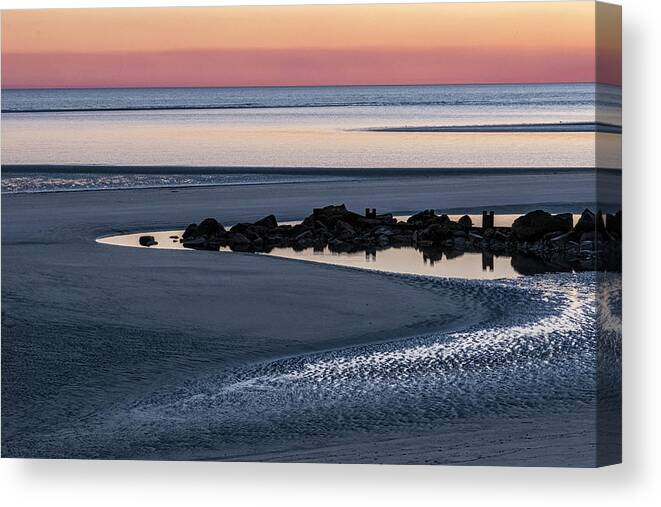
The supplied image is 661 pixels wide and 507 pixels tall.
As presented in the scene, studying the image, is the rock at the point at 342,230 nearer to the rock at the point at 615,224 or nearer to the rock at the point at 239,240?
the rock at the point at 239,240

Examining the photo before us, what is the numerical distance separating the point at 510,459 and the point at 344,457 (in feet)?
2.59

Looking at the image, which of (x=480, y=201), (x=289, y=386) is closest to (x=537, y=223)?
(x=480, y=201)

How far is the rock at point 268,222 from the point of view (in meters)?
7.27

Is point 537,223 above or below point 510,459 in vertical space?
above

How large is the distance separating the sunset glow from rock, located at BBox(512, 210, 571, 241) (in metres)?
0.65

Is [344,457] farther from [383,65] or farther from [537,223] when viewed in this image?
[383,65]

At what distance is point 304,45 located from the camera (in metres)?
7.18

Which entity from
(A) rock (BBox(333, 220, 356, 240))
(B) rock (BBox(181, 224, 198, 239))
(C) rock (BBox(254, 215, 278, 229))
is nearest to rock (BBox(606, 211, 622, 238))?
(A) rock (BBox(333, 220, 356, 240))

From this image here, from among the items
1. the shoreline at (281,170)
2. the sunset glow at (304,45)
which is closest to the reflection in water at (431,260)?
the shoreline at (281,170)

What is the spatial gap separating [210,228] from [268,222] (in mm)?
294

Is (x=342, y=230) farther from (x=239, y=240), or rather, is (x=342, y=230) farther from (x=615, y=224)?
(x=615, y=224)

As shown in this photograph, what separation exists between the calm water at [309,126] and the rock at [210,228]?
0.95 feet

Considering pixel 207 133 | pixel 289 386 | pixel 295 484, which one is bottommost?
pixel 295 484

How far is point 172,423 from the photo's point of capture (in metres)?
7.15
